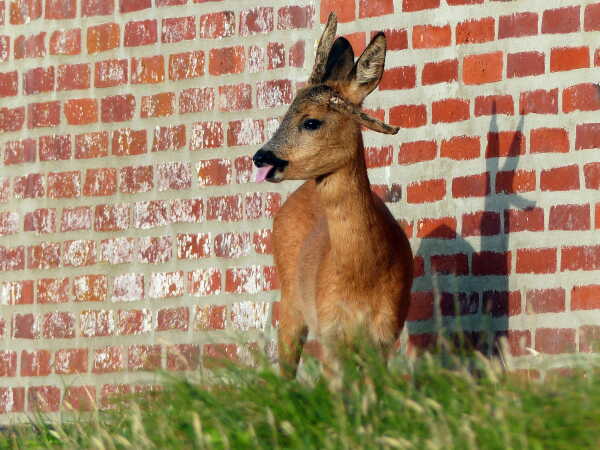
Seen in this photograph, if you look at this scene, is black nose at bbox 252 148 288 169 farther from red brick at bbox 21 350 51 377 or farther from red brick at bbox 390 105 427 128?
red brick at bbox 21 350 51 377

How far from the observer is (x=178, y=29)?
6836 millimetres

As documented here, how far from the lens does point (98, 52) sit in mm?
7047

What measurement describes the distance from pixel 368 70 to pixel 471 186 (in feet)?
3.44

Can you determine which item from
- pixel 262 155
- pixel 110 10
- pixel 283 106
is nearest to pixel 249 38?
pixel 283 106

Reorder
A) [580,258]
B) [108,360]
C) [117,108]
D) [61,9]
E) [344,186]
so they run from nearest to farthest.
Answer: [344,186], [580,258], [108,360], [117,108], [61,9]

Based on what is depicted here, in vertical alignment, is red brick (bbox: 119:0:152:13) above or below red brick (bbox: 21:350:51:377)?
above

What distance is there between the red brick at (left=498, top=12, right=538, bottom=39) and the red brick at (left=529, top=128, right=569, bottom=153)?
1.64ft

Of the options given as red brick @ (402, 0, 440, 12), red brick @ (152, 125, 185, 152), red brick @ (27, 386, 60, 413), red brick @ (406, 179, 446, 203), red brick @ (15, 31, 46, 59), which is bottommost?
red brick @ (27, 386, 60, 413)

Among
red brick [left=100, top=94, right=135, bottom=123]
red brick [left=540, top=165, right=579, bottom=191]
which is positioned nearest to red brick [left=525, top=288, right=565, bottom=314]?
red brick [left=540, top=165, right=579, bottom=191]

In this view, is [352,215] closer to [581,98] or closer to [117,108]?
[581,98]

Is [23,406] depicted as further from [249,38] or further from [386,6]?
[386,6]

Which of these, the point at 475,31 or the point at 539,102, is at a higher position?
the point at 475,31

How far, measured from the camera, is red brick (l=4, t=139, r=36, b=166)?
7.17 m

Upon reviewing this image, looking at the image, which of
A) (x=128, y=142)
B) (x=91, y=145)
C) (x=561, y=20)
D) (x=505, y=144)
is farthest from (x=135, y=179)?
(x=561, y=20)
